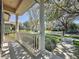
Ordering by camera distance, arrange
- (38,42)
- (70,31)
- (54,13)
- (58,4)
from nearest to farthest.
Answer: (38,42)
(58,4)
(54,13)
(70,31)

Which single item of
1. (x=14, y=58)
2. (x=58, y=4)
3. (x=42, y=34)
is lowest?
(x=14, y=58)

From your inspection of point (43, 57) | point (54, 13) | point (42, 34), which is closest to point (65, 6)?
point (54, 13)

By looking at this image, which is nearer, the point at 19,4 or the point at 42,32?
the point at 42,32

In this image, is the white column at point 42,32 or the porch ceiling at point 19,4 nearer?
the white column at point 42,32

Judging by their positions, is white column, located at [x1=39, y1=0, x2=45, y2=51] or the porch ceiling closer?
white column, located at [x1=39, y1=0, x2=45, y2=51]

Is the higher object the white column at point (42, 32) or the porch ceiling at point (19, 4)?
the porch ceiling at point (19, 4)

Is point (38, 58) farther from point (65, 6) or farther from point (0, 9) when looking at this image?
point (65, 6)

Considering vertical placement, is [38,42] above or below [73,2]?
below

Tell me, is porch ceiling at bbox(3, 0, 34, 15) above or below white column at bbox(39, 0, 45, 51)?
above

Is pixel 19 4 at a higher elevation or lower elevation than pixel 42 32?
higher

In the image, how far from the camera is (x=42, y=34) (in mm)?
5441

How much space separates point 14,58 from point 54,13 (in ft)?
13.3

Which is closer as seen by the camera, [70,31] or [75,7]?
[75,7]

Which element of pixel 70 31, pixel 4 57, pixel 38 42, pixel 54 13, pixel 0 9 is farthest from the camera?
pixel 70 31
